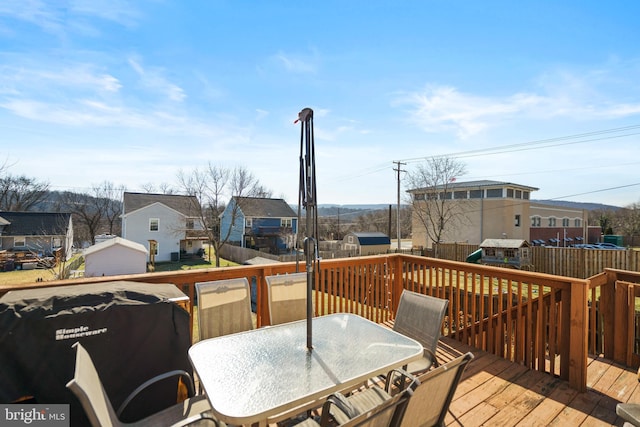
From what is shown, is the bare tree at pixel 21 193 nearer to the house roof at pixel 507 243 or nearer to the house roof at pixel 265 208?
the house roof at pixel 265 208

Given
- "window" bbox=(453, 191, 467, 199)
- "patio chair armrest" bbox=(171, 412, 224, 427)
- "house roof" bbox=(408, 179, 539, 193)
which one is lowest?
"patio chair armrest" bbox=(171, 412, 224, 427)

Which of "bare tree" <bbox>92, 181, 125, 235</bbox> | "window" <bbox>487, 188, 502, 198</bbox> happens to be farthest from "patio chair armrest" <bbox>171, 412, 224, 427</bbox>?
"bare tree" <bbox>92, 181, 125, 235</bbox>

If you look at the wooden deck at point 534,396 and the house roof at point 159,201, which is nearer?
the wooden deck at point 534,396

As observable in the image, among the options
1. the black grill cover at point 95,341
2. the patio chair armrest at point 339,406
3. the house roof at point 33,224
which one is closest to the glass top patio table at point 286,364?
the patio chair armrest at point 339,406

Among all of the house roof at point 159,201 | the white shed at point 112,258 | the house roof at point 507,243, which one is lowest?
the white shed at point 112,258

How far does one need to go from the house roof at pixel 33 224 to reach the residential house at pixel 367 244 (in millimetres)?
21247

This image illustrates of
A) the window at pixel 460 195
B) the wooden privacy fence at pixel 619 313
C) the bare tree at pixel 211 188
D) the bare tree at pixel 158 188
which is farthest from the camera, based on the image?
the bare tree at pixel 158 188

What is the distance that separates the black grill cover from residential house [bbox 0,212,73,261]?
25.1 m

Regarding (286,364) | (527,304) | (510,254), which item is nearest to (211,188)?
(510,254)

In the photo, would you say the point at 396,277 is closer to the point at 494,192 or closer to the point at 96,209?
the point at 494,192

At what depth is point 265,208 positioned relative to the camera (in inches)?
1096

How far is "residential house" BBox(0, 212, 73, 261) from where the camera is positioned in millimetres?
21609

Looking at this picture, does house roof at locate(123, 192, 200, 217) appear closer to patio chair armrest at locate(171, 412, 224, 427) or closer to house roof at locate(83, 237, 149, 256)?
house roof at locate(83, 237, 149, 256)

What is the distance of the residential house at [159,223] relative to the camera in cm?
2438
